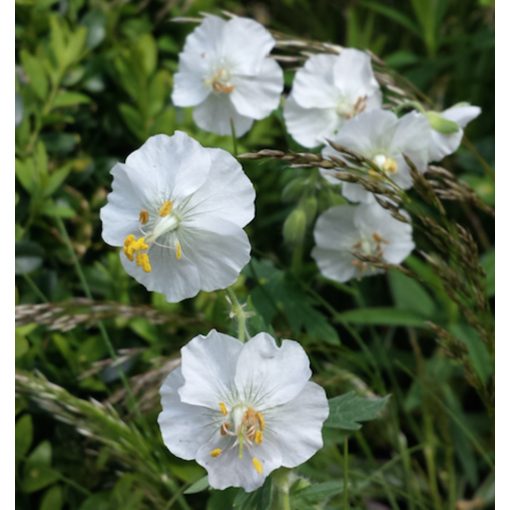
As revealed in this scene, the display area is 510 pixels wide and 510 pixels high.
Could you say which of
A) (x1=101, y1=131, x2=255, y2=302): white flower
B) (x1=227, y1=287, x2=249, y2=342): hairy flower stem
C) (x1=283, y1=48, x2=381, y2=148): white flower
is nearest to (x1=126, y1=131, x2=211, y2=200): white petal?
(x1=101, y1=131, x2=255, y2=302): white flower

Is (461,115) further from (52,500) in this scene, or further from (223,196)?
(52,500)

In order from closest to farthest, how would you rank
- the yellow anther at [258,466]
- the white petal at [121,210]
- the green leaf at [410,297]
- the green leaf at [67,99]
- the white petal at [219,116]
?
the yellow anther at [258,466]
the white petal at [121,210]
the white petal at [219,116]
the green leaf at [67,99]
the green leaf at [410,297]

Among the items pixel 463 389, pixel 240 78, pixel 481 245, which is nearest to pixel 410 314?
pixel 463 389

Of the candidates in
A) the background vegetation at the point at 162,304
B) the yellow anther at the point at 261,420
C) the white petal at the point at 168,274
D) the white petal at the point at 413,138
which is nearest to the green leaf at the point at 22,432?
the background vegetation at the point at 162,304

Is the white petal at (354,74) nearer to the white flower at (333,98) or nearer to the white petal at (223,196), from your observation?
the white flower at (333,98)

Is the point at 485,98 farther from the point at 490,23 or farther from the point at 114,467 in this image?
the point at 114,467

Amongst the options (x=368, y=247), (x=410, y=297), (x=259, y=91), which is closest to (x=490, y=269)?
(x=410, y=297)
